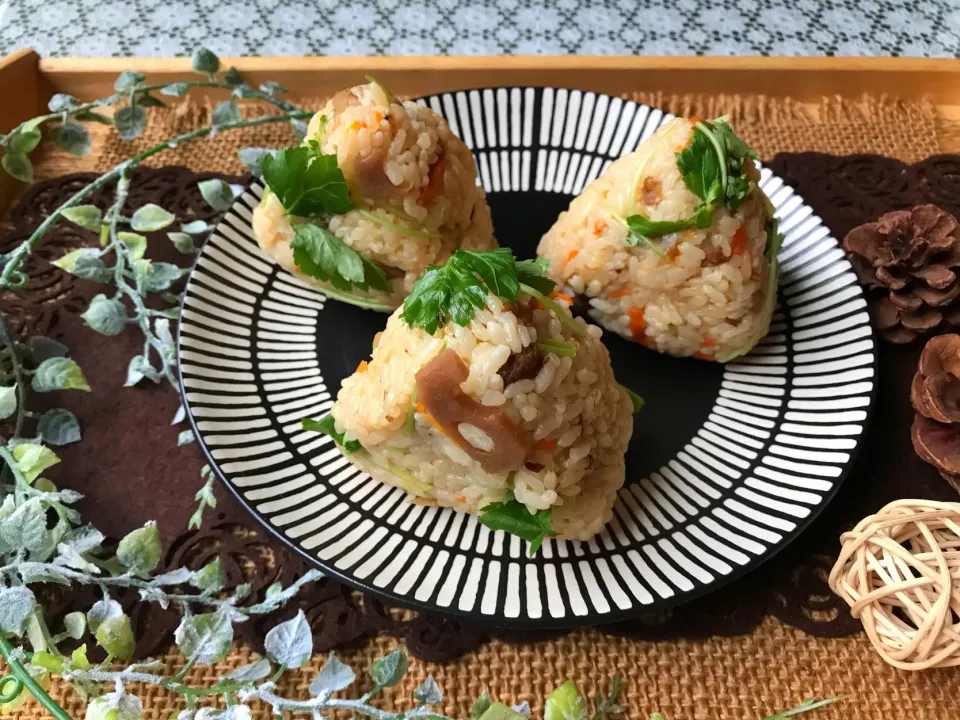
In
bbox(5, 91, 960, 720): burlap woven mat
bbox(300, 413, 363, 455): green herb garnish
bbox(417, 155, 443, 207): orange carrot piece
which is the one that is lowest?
bbox(5, 91, 960, 720): burlap woven mat

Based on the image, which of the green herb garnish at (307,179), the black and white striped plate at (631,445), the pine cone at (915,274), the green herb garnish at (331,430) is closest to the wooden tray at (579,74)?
the black and white striped plate at (631,445)

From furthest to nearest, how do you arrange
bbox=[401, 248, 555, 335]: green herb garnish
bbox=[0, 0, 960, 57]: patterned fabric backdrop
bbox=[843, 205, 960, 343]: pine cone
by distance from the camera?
bbox=[0, 0, 960, 57]: patterned fabric backdrop, bbox=[843, 205, 960, 343]: pine cone, bbox=[401, 248, 555, 335]: green herb garnish

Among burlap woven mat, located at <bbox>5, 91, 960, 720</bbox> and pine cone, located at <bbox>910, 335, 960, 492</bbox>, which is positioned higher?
pine cone, located at <bbox>910, 335, 960, 492</bbox>

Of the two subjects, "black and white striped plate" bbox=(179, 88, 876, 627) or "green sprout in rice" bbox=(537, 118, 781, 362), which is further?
"green sprout in rice" bbox=(537, 118, 781, 362)

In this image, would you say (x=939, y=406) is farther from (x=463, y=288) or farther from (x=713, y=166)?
(x=463, y=288)

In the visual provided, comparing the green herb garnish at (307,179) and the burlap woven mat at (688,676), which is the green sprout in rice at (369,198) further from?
the burlap woven mat at (688,676)

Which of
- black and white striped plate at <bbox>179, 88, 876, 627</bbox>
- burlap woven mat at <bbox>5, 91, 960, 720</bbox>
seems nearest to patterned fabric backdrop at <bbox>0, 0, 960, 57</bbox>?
black and white striped plate at <bbox>179, 88, 876, 627</bbox>

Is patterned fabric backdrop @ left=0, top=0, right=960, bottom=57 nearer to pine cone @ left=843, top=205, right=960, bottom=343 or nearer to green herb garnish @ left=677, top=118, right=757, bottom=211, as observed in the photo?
pine cone @ left=843, top=205, right=960, bottom=343
